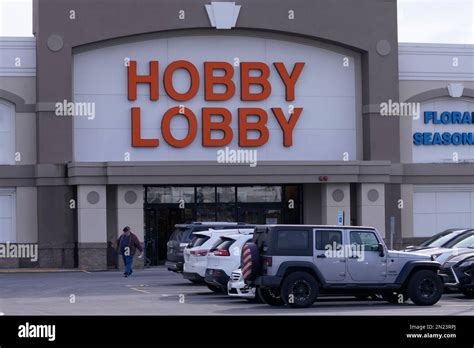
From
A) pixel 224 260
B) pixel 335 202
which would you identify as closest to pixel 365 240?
pixel 224 260

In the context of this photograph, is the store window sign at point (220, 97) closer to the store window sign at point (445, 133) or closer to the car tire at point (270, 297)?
the store window sign at point (445, 133)

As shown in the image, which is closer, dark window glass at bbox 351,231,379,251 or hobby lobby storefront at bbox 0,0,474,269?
dark window glass at bbox 351,231,379,251

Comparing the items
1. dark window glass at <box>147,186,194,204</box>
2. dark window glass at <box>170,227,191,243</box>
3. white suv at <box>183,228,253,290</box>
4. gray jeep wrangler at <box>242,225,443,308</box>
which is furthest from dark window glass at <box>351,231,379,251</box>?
dark window glass at <box>147,186,194,204</box>

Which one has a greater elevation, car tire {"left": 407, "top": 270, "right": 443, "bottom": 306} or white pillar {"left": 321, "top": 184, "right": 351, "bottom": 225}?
white pillar {"left": 321, "top": 184, "right": 351, "bottom": 225}

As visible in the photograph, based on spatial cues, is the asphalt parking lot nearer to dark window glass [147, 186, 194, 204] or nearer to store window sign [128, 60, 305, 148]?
dark window glass [147, 186, 194, 204]

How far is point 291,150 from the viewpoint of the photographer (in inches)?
1703

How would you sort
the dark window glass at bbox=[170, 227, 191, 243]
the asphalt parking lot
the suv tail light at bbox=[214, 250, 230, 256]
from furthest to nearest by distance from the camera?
the dark window glass at bbox=[170, 227, 191, 243]
the suv tail light at bbox=[214, 250, 230, 256]
the asphalt parking lot

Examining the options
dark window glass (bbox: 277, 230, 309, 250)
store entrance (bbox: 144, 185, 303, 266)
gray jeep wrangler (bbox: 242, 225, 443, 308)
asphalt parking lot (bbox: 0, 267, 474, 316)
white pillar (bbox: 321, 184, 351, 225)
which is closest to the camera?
asphalt parking lot (bbox: 0, 267, 474, 316)

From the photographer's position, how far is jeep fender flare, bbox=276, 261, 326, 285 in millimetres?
21703

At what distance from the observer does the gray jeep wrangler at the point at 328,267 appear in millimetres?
21812

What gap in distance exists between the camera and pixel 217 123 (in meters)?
42.4

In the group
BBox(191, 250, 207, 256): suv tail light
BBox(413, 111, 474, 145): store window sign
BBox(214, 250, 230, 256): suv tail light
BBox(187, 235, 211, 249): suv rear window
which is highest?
BBox(413, 111, 474, 145): store window sign

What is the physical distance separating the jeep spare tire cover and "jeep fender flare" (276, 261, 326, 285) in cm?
56
